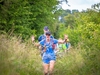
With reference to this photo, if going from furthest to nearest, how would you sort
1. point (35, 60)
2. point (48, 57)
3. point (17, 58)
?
point (35, 60), point (17, 58), point (48, 57)

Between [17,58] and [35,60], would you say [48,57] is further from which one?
[35,60]

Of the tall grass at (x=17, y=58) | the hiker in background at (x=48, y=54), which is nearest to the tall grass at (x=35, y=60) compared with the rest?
the tall grass at (x=17, y=58)

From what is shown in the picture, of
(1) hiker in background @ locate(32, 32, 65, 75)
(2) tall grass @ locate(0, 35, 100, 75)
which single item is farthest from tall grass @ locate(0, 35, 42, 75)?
(1) hiker in background @ locate(32, 32, 65, 75)

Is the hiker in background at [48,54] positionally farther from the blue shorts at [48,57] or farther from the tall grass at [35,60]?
the tall grass at [35,60]

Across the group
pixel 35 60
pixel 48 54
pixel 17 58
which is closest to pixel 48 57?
pixel 48 54

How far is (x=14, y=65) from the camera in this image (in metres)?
11.3

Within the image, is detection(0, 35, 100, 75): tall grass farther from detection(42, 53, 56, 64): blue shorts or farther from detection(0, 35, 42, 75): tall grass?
detection(42, 53, 56, 64): blue shorts

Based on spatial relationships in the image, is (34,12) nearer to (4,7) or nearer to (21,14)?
(21,14)

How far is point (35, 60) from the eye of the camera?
42.7ft

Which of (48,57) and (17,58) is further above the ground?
(48,57)

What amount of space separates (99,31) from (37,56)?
261 centimetres

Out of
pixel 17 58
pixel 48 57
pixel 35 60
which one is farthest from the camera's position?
pixel 35 60

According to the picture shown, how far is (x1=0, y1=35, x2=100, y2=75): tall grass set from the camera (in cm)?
1095

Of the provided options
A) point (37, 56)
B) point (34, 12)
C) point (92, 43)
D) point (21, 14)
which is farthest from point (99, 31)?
point (34, 12)
